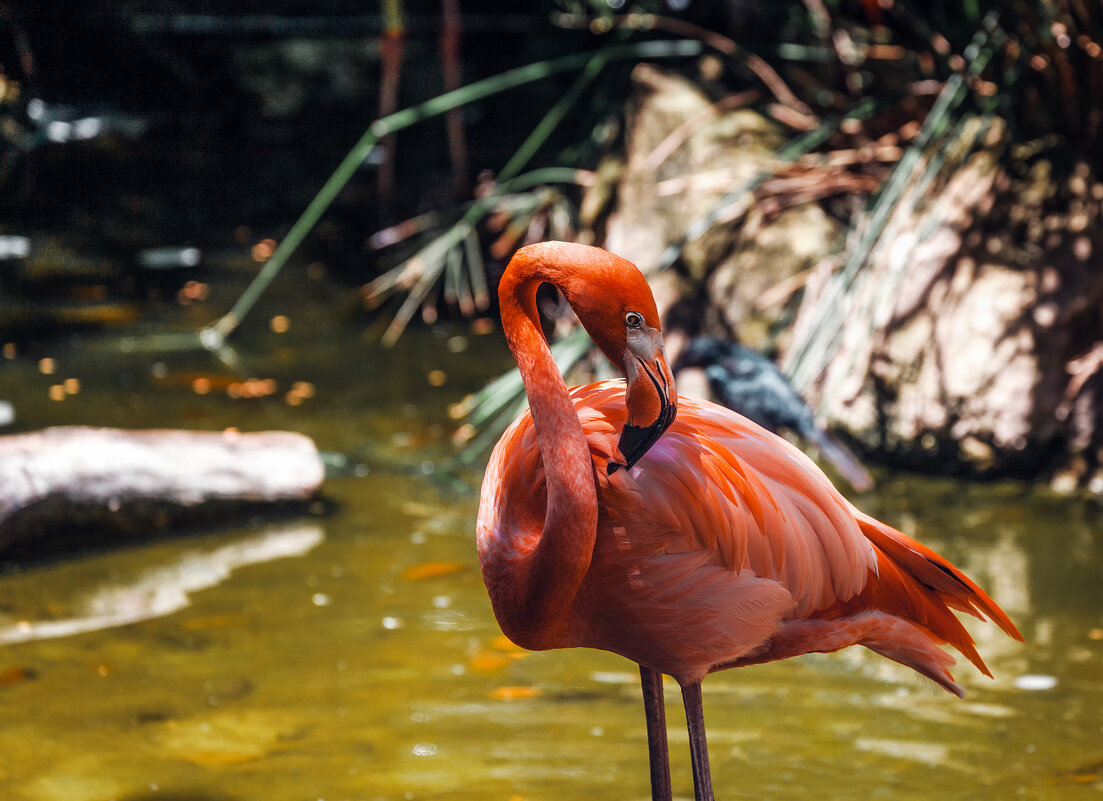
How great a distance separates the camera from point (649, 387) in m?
1.61

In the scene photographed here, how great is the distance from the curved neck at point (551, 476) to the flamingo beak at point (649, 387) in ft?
0.46

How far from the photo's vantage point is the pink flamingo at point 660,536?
65.4 inches

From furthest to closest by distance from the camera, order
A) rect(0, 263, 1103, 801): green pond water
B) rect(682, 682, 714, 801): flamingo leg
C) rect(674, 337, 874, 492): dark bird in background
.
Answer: rect(674, 337, 874, 492): dark bird in background → rect(0, 263, 1103, 801): green pond water → rect(682, 682, 714, 801): flamingo leg

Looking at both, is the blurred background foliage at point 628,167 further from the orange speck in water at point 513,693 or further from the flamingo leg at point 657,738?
the flamingo leg at point 657,738

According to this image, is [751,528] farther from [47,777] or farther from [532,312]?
[47,777]

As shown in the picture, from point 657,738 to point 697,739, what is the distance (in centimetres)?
11

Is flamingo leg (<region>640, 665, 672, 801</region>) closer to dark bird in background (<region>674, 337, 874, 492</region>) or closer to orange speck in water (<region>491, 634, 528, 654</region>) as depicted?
orange speck in water (<region>491, 634, 528, 654</region>)

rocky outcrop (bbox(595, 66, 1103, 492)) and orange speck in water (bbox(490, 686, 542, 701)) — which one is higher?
rocky outcrop (bbox(595, 66, 1103, 492))

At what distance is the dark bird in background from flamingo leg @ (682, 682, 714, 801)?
1.83 metres

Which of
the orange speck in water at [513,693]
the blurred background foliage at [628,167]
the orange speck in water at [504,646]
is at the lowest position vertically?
the orange speck in water at [513,693]

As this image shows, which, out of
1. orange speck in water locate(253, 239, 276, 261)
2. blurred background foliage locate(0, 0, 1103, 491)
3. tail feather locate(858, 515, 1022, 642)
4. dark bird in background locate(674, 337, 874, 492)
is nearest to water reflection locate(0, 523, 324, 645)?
blurred background foliage locate(0, 0, 1103, 491)

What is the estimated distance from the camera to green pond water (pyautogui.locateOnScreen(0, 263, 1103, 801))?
8.16ft

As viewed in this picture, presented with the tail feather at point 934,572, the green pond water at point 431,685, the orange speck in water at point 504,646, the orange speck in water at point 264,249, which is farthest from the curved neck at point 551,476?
the orange speck in water at point 264,249

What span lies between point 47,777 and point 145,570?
1.11 meters
